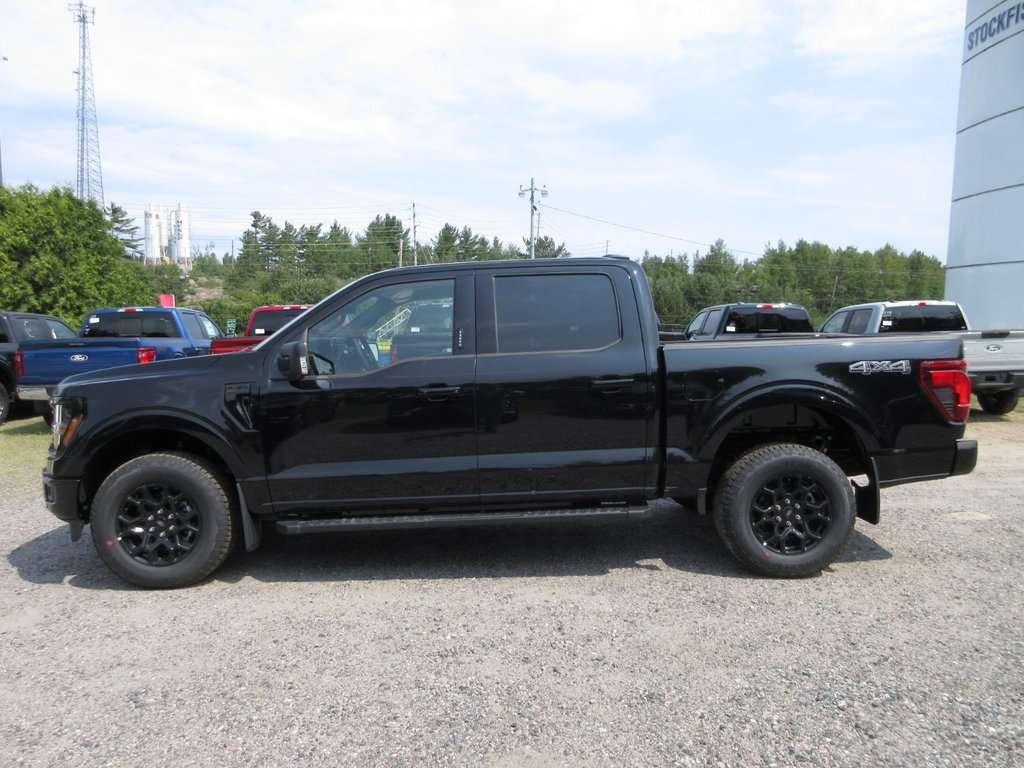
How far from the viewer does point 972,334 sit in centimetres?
768

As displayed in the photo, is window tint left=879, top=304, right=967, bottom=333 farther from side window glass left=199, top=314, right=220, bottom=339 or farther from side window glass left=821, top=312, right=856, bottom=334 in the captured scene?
side window glass left=199, top=314, right=220, bottom=339

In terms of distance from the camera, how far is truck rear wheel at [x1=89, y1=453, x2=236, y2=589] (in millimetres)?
4203

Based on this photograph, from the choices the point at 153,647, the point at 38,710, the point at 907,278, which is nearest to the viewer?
the point at 38,710

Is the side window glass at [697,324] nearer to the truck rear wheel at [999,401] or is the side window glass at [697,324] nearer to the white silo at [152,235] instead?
the truck rear wheel at [999,401]

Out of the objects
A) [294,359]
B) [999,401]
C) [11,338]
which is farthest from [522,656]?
[11,338]

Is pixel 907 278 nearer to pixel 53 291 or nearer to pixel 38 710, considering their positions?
pixel 53 291

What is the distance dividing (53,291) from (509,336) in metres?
22.0

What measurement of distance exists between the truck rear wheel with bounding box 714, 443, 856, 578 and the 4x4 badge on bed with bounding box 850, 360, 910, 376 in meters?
0.58

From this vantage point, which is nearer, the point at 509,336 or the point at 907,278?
the point at 509,336

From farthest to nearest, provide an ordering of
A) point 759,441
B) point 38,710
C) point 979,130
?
point 979,130
point 759,441
point 38,710

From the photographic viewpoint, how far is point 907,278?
9938 centimetres

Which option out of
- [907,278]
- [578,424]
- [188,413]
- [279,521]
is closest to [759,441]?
[578,424]

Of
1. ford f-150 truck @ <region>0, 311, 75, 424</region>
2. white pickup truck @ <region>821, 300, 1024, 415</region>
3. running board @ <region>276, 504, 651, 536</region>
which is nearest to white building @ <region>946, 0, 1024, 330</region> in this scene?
white pickup truck @ <region>821, 300, 1024, 415</region>

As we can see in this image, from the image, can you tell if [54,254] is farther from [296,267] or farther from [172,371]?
[296,267]
